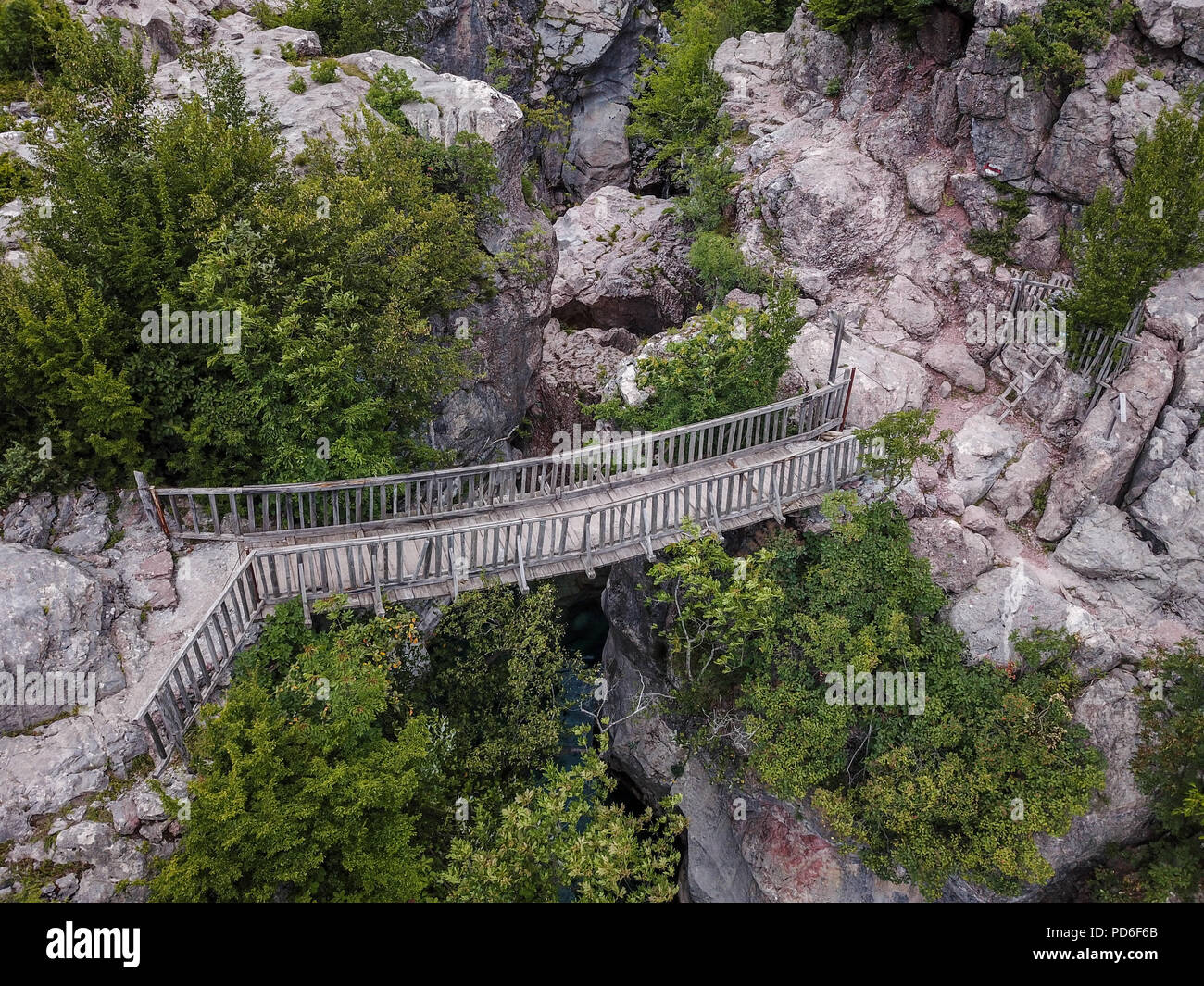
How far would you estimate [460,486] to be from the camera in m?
15.7

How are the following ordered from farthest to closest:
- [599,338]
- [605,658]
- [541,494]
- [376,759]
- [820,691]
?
[599,338] → [605,658] → [541,494] → [820,691] → [376,759]

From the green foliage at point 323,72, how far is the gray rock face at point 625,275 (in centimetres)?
1020

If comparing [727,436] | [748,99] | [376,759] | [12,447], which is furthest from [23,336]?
[748,99]

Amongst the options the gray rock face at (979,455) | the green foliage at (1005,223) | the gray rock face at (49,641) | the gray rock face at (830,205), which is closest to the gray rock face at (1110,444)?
the gray rock face at (979,455)

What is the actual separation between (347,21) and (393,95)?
639cm

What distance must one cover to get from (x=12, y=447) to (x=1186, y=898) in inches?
869

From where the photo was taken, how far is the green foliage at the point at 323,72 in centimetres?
1927

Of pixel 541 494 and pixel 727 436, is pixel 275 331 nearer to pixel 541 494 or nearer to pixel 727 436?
pixel 541 494

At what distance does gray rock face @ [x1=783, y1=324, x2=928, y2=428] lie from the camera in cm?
1872

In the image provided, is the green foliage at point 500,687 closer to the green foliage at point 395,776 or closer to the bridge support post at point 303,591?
the green foliage at point 395,776

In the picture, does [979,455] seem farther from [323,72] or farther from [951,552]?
[323,72]

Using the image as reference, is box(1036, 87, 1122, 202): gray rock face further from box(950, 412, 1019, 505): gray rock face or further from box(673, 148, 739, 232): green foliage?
box(673, 148, 739, 232): green foliage

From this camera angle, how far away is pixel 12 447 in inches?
510

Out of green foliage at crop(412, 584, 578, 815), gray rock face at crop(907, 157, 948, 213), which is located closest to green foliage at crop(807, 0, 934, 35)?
gray rock face at crop(907, 157, 948, 213)
